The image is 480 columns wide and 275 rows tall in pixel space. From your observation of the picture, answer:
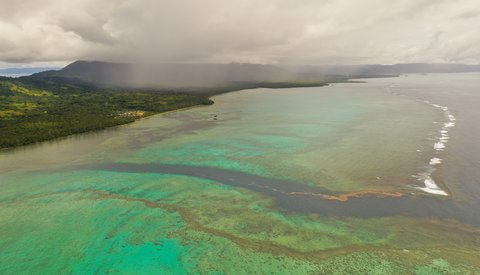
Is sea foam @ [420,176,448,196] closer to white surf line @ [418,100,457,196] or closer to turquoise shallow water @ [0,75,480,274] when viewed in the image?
white surf line @ [418,100,457,196]

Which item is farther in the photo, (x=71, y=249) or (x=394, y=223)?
(x=394, y=223)

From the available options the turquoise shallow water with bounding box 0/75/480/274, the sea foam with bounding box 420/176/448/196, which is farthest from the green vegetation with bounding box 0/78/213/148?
the sea foam with bounding box 420/176/448/196

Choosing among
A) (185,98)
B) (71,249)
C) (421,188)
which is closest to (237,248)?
(71,249)

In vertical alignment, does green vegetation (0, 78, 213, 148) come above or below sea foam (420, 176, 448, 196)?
above

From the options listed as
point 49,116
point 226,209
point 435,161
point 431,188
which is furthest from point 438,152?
point 49,116

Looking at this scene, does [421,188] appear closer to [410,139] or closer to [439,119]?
[410,139]

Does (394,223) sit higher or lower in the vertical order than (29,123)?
lower

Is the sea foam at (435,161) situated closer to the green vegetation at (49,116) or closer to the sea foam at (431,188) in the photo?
the sea foam at (431,188)

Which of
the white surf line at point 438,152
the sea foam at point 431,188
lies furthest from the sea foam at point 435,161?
the sea foam at point 431,188
